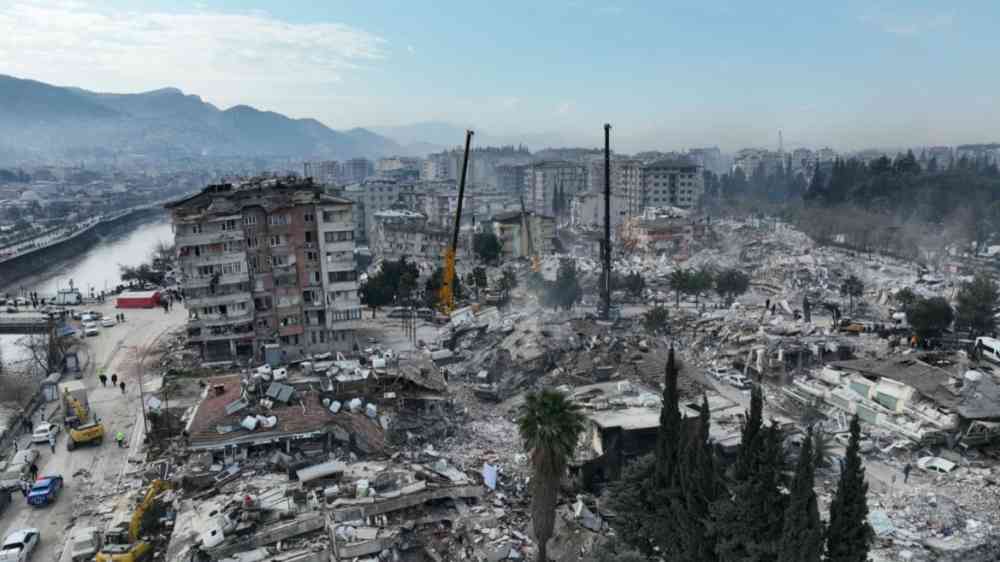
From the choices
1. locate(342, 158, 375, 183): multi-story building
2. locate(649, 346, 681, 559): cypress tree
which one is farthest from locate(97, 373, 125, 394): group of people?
locate(342, 158, 375, 183): multi-story building

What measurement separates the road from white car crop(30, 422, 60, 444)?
260 millimetres

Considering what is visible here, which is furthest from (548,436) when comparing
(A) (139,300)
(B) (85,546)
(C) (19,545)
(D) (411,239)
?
(D) (411,239)

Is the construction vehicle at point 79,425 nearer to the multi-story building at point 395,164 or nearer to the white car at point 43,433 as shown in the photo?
the white car at point 43,433

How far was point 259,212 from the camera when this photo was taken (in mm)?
31453

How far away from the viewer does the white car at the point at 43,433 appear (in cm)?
2380

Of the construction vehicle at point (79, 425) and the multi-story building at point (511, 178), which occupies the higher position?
the multi-story building at point (511, 178)

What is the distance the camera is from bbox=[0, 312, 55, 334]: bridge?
3441 cm

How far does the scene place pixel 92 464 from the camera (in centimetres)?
2228

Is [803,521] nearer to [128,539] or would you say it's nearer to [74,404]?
[128,539]

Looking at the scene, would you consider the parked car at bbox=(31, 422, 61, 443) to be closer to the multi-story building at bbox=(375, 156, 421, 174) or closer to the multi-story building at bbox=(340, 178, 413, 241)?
the multi-story building at bbox=(340, 178, 413, 241)

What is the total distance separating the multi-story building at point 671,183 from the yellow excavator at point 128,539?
7427 centimetres

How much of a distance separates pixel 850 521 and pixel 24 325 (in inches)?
1471

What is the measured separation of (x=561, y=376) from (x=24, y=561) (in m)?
18.5

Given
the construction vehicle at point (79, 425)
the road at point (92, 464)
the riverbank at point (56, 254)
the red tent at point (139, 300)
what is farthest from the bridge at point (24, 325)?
the riverbank at point (56, 254)
